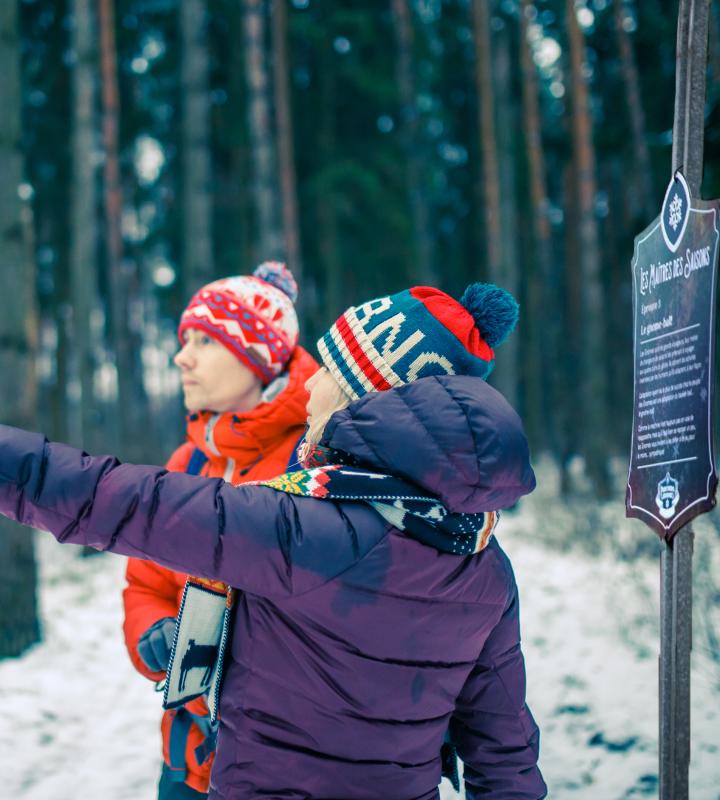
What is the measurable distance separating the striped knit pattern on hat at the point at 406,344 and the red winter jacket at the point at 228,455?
23.2 inches

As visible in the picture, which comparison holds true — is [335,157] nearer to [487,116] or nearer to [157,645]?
[487,116]

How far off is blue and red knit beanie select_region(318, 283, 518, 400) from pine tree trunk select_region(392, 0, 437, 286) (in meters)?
11.0

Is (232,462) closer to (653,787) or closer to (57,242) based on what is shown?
(653,787)

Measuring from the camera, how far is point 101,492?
1.31 meters

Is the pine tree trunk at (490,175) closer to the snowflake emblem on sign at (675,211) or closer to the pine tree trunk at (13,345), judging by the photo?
the pine tree trunk at (13,345)

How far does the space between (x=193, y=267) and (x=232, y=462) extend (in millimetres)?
6457

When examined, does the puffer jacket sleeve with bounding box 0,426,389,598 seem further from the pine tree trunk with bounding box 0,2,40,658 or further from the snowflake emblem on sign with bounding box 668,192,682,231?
the pine tree trunk with bounding box 0,2,40,658

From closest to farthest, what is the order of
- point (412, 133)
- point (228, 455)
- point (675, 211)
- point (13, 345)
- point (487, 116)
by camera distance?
point (675, 211) < point (228, 455) < point (13, 345) < point (412, 133) < point (487, 116)

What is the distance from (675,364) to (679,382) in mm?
56

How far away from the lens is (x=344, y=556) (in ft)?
4.45

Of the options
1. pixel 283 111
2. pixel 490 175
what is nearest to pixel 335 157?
pixel 283 111

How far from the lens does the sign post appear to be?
6.36ft

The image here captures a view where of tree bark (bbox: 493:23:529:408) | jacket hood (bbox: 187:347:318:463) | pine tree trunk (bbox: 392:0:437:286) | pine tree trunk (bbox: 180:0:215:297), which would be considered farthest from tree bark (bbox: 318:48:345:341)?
jacket hood (bbox: 187:347:318:463)

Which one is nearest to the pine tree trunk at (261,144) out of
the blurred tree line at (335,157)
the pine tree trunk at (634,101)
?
the blurred tree line at (335,157)
